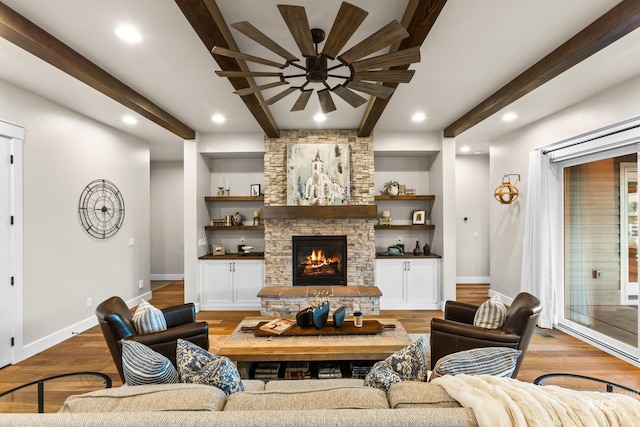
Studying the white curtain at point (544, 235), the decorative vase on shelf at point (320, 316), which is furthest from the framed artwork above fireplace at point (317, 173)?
the white curtain at point (544, 235)

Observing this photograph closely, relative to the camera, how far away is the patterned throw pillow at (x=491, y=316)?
8.34 ft

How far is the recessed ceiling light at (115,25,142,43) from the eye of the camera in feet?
7.63

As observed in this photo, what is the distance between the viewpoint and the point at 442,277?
5.00 m

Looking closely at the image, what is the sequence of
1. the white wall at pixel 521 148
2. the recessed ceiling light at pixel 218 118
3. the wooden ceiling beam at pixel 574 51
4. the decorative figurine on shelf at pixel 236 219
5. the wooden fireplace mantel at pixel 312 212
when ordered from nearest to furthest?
the wooden ceiling beam at pixel 574 51 < the white wall at pixel 521 148 < the recessed ceiling light at pixel 218 118 < the wooden fireplace mantel at pixel 312 212 < the decorative figurine on shelf at pixel 236 219

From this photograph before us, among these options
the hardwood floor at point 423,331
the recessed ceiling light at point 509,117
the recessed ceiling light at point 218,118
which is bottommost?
the hardwood floor at point 423,331

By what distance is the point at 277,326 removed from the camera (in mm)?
3094

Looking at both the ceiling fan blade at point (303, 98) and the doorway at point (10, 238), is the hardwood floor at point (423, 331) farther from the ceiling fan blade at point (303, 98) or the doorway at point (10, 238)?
the ceiling fan blade at point (303, 98)

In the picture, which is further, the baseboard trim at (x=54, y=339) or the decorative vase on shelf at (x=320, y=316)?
the baseboard trim at (x=54, y=339)

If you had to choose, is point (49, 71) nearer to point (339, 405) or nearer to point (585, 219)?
point (339, 405)

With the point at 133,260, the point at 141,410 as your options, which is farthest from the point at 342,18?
the point at 133,260

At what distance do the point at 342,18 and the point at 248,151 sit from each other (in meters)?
3.68

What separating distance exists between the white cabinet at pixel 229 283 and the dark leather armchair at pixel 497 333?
3.12 metres

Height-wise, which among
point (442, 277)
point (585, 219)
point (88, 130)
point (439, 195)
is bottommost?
point (442, 277)

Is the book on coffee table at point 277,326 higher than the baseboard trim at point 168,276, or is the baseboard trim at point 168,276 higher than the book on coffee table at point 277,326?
the book on coffee table at point 277,326
